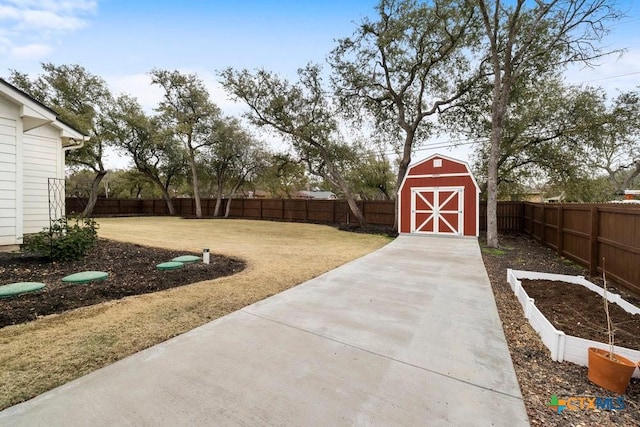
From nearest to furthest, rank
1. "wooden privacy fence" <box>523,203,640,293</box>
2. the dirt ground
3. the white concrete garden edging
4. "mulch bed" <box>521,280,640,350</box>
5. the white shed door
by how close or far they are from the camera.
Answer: the dirt ground < the white concrete garden edging < "mulch bed" <box>521,280,640,350</box> < "wooden privacy fence" <box>523,203,640,293</box> < the white shed door

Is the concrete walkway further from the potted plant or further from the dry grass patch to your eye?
the potted plant

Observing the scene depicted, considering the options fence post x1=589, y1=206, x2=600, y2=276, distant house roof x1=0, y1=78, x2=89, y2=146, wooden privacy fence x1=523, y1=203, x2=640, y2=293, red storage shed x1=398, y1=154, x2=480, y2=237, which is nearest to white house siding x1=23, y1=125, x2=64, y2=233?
distant house roof x1=0, y1=78, x2=89, y2=146

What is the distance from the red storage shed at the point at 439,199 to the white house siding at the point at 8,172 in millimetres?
11097

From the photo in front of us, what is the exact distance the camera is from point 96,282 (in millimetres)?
4293

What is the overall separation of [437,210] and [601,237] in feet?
19.9

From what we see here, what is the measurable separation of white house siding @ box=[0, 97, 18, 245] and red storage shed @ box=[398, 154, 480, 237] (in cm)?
1110

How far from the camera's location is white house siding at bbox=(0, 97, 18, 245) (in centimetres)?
557

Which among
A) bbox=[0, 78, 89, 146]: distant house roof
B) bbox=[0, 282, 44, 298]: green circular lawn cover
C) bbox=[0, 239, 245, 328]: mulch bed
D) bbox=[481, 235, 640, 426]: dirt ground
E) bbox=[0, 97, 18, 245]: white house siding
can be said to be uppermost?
bbox=[0, 78, 89, 146]: distant house roof

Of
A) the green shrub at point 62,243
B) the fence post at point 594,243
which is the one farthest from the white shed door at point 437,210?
the green shrub at point 62,243

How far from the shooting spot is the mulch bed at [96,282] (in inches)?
133

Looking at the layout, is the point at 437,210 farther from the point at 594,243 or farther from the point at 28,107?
the point at 28,107

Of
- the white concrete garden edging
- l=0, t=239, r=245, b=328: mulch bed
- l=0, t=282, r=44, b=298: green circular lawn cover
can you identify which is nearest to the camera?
the white concrete garden edging

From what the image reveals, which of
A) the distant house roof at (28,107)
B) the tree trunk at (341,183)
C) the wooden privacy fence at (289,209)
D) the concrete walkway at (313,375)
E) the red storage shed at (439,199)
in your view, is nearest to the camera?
the concrete walkway at (313,375)

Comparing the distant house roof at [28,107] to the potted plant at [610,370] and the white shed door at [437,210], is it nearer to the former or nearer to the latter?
the potted plant at [610,370]
